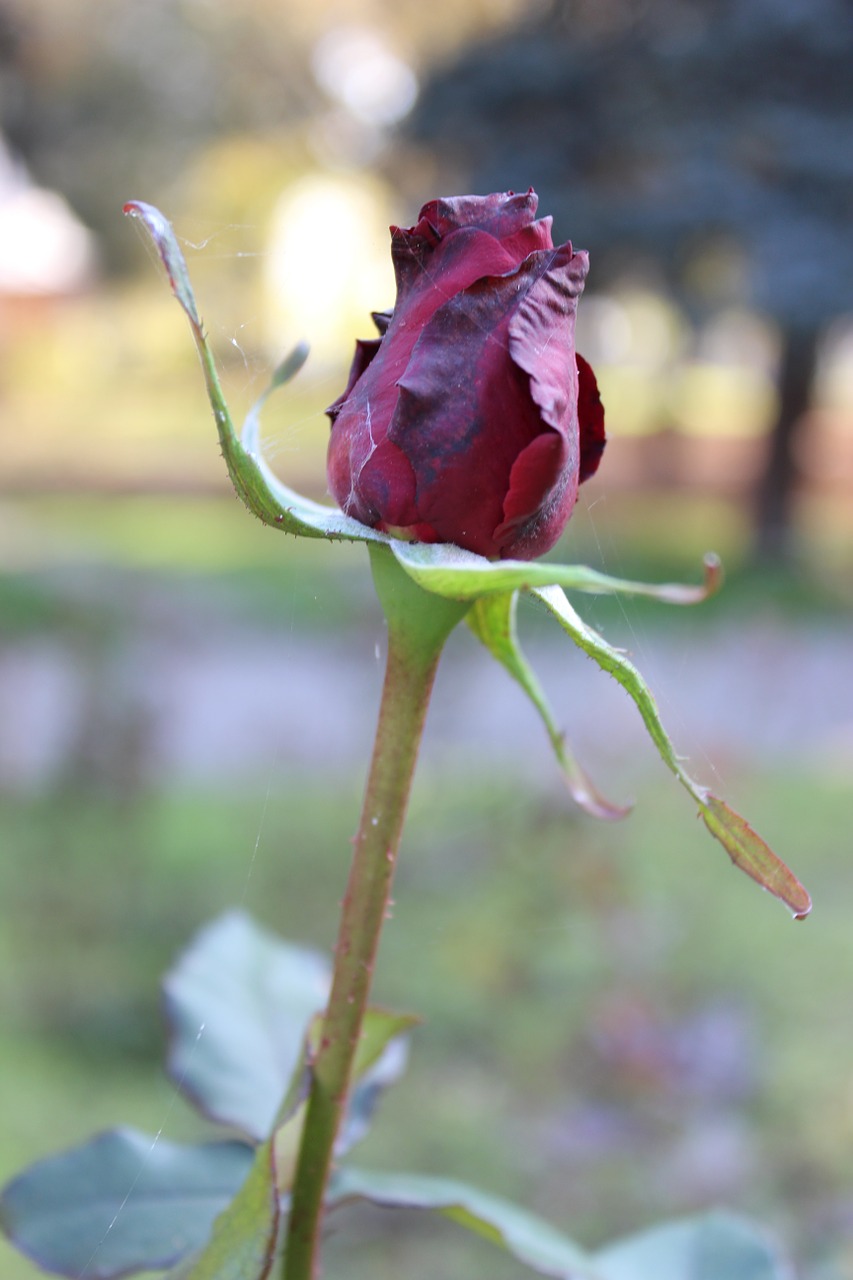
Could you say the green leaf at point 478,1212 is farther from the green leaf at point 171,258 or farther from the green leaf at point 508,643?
the green leaf at point 171,258

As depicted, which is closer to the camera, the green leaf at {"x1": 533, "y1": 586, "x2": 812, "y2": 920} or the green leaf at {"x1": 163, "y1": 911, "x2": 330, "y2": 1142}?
the green leaf at {"x1": 533, "y1": 586, "x2": 812, "y2": 920}

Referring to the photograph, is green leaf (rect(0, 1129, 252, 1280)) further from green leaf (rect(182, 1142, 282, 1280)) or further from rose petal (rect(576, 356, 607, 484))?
rose petal (rect(576, 356, 607, 484))

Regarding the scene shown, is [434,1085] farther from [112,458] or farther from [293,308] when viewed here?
[112,458]

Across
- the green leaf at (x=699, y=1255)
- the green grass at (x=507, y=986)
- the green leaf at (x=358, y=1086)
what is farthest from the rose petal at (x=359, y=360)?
the green grass at (x=507, y=986)

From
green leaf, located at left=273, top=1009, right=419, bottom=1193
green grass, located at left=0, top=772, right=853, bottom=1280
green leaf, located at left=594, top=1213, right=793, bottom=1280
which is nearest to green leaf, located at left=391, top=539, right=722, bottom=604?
green leaf, located at left=273, top=1009, right=419, bottom=1193

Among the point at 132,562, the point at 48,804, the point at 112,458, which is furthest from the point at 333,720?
the point at 112,458

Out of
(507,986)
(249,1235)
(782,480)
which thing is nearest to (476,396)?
(249,1235)
